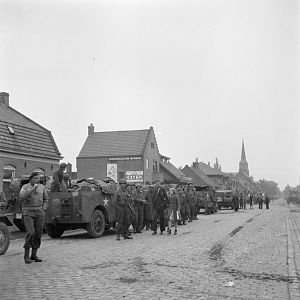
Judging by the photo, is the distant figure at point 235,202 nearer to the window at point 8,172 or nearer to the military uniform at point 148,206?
the window at point 8,172

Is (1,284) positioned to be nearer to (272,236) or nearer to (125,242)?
(125,242)

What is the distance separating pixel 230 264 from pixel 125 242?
14.4ft

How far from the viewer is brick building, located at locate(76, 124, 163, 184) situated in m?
47.8

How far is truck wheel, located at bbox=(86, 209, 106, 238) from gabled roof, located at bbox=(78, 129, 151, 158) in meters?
33.5

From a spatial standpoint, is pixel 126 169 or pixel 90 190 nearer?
pixel 90 190

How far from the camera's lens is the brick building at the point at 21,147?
894 inches

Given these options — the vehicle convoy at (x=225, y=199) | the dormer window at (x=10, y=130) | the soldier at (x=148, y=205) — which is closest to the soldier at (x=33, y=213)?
the soldier at (x=148, y=205)

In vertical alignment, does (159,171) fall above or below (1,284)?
above

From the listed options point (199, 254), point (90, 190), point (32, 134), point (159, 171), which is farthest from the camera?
point (159, 171)

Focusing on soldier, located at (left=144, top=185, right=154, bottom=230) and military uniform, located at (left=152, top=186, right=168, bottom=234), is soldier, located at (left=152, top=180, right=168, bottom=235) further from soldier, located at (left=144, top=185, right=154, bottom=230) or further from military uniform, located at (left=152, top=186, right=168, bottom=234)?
soldier, located at (left=144, top=185, right=154, bottom=230)

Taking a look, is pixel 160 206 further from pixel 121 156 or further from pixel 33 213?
pixel 121 156

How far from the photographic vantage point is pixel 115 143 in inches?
1997

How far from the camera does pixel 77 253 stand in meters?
10.2

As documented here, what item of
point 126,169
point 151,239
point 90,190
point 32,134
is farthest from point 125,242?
point 126,169
